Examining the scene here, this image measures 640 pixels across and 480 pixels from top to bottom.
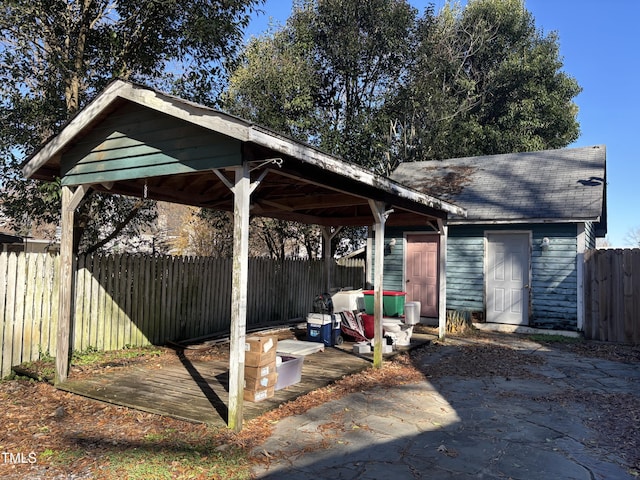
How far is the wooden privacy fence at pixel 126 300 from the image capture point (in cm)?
574

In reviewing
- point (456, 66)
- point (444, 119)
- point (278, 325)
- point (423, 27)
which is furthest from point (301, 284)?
point (456, 66)

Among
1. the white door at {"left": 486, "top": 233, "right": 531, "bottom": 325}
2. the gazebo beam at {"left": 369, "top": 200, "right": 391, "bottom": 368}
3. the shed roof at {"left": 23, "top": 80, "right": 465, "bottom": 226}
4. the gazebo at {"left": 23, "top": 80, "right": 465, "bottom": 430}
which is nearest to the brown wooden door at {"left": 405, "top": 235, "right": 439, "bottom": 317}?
the white door at {"left": 486, "top": 233, "right": 531, "bottom": 325}

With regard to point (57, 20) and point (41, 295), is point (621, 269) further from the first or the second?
point (57, 20)

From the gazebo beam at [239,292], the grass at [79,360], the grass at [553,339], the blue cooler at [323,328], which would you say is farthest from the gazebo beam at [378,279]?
the grass at [553,339]

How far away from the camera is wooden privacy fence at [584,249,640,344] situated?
906 cm

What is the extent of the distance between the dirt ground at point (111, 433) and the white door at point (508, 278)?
198 inches

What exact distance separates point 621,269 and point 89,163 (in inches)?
381

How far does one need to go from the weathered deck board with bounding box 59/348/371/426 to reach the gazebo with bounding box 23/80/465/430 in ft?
1.31

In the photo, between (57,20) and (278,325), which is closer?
(57,20)

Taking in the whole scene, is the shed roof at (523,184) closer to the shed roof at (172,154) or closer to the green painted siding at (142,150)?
the shed roof at (172,154)

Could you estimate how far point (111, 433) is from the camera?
391cm

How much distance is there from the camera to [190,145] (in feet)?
14.7

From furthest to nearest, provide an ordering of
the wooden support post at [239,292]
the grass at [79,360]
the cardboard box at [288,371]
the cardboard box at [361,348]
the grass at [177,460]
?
the cardboard box at [361,348] < the grass at [79,360] < the cardboard box at [288,371] < the wooden support post at [239,292] < the grass at [177,460]

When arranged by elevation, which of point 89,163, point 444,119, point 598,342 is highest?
point 444,119
